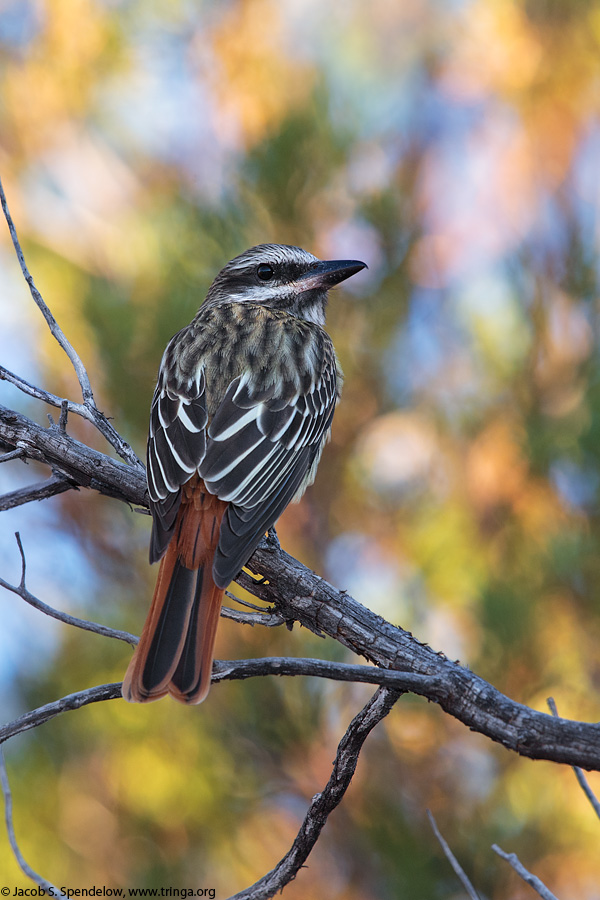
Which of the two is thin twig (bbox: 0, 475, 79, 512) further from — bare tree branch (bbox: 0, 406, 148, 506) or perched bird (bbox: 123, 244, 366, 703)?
perched bird (bbox: 123, 244, 366, 703)

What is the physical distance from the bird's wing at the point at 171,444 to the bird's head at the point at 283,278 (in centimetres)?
57

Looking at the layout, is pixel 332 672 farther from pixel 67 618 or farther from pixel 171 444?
pixel 171 444

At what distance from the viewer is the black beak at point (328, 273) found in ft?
9.84

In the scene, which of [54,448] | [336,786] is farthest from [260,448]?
[336,786]

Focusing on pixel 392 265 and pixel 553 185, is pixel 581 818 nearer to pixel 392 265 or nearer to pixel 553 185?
pixel 392 265

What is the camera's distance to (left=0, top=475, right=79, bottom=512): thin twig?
200 centimetres

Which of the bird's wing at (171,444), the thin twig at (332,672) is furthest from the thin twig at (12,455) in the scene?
the thin twig at (332,672)

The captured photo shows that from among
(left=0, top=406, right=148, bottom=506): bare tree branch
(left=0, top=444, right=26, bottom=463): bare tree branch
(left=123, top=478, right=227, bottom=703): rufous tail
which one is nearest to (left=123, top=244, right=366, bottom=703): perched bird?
(left=123, top=478, right=227, bottom=703): rufous tail

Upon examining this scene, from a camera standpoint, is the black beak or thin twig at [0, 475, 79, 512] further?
the black beak

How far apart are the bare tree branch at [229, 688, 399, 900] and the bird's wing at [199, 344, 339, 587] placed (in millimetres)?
510

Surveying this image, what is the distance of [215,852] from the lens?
329cm

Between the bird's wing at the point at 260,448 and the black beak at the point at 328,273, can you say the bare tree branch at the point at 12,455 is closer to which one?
the bird's wing at the point at 260,448

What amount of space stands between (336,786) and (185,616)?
56cm

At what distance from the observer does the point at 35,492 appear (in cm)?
203
